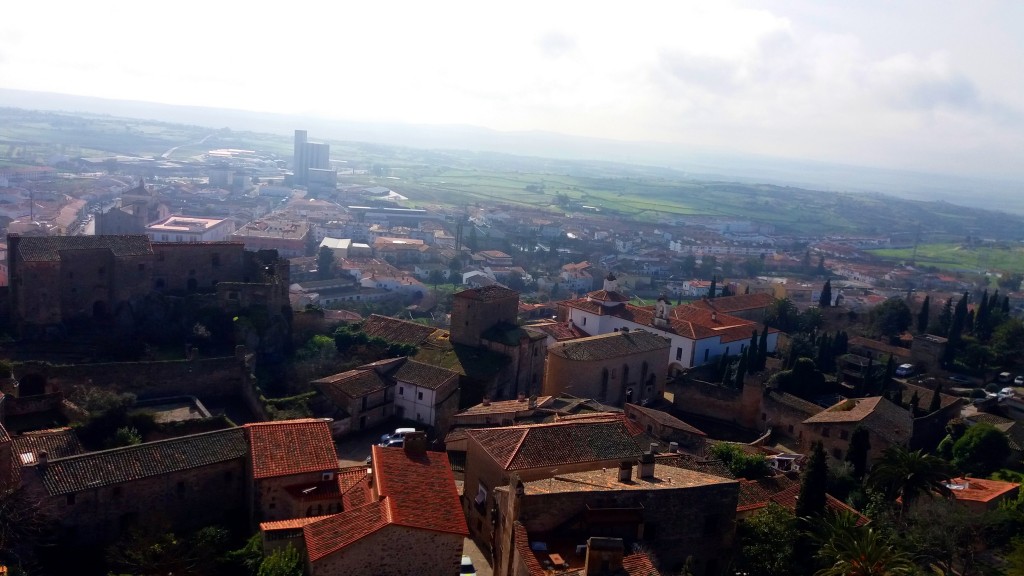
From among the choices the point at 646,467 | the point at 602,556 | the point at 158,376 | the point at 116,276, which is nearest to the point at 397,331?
the point at 158,376

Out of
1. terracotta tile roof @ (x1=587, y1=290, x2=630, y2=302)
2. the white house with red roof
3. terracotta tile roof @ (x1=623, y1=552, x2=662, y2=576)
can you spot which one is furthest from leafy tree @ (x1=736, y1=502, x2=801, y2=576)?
terracotta tile roof @ (x1=587, y1=290, x2=630, y2=302)

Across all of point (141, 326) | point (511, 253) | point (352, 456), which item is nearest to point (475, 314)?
point (352, 456)

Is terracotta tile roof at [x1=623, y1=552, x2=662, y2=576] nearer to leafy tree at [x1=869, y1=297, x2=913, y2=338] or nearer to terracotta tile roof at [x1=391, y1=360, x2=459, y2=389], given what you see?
terracotta tile roof at [x1=391, y1=360, x2=459, y2=389]

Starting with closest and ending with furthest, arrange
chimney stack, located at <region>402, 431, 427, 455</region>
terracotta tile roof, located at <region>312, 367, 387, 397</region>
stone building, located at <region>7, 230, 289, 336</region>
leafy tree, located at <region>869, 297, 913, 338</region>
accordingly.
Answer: chimney stack, located at <region>402, 431, 427, 455</region> → terracotta tile roof, located at <region>312, 367, 387, 397</region> → stone building, located at <region>7, 230, 289, 336</region> → leafy tree, located at <region>869, 297, 913, 338</region>

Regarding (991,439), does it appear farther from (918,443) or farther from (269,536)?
(269,536)

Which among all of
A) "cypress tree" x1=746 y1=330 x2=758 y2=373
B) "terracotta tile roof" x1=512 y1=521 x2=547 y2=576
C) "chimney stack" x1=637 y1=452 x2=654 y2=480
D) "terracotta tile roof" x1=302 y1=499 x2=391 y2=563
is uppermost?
"chimney stack" x1=637 y1=452 x2=654 y2=480

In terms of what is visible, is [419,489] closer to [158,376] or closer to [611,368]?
[158,376]

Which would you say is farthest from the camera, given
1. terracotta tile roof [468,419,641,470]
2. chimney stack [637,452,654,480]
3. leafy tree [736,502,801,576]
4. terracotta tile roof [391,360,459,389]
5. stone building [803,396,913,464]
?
stone building [803,396,913,464]
